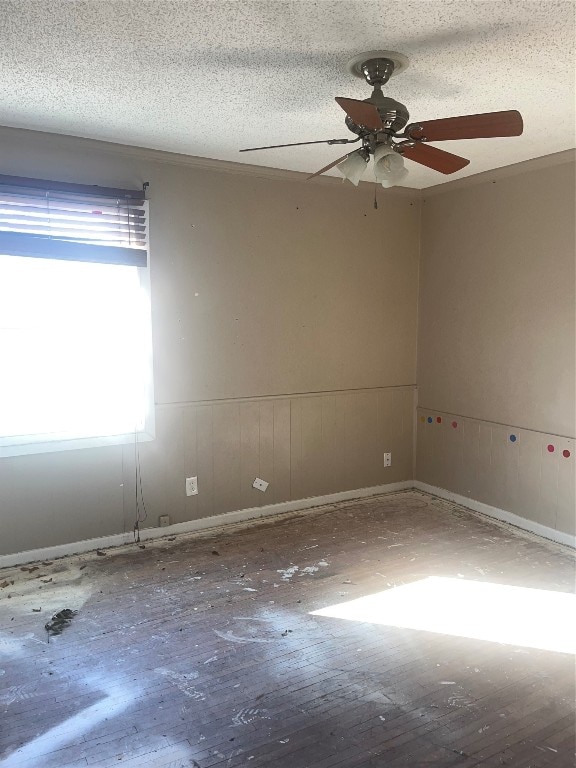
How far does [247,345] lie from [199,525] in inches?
52.3

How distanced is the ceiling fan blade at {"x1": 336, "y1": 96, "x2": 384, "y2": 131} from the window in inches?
76.1

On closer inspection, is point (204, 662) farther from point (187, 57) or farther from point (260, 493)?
point (187, 57)

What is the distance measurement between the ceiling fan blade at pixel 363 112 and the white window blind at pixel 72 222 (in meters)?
1.92

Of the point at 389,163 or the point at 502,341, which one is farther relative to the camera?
the point at 502,341

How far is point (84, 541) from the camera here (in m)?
3.68

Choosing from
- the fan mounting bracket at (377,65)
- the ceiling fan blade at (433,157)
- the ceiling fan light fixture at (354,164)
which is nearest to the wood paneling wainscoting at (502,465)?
the ceiling fan blade at (433,157)

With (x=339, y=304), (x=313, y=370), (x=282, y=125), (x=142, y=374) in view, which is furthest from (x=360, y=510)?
(x=282, y=125)

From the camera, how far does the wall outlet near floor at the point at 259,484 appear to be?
4.32 meters

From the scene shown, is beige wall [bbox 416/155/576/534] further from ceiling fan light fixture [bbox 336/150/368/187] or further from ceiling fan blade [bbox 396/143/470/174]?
ceiling fan light fixture [bbox 336/150/368/187]

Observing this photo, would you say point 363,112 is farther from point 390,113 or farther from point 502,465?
point 502,465

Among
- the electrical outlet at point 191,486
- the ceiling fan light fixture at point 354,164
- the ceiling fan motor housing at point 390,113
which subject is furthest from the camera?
the electrical outlet at point 191,486

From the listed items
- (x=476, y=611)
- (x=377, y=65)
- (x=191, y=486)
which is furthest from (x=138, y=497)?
(x=377, y=65)

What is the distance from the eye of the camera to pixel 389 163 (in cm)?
238

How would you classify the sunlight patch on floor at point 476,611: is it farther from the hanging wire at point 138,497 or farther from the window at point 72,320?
the window at point 72,320
